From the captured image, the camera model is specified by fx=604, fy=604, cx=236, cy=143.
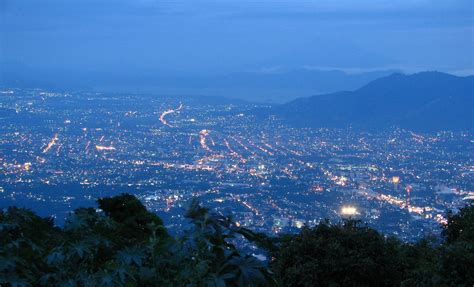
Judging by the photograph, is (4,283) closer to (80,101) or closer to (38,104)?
(38,104)

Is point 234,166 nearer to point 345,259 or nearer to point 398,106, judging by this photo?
point 345,259

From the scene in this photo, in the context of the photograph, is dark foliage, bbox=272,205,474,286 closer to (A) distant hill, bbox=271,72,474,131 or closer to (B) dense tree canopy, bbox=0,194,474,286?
(B) dense tree canopy, bbox=0,194,474,286

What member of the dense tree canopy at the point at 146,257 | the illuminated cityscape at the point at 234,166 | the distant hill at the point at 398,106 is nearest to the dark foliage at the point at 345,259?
the dense tree canopy at the point at 146,257

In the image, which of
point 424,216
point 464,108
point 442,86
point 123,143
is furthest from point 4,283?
point 442,86

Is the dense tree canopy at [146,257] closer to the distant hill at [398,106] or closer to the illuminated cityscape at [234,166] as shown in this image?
the illuminated cityscape at [234,166]

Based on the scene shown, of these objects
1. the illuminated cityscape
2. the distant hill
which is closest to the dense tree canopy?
the illuminated cityscape

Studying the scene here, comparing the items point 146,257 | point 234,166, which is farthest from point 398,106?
point 146,257
